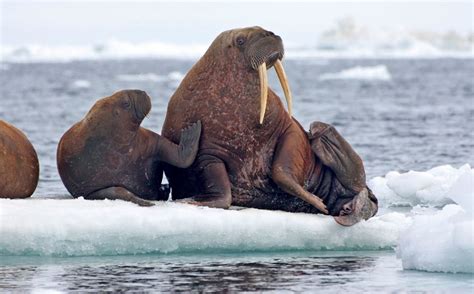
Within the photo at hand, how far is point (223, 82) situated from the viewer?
962 cm

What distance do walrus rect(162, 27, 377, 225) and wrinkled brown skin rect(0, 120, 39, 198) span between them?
3.22 ft

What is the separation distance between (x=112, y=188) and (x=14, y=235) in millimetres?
885

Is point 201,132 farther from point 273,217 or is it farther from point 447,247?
point 447,247

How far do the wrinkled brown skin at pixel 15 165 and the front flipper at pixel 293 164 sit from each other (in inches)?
67.2

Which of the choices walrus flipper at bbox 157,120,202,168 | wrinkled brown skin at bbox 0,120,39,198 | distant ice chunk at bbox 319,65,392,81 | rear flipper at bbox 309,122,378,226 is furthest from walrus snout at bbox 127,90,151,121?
distant ice chunk at bbox 319,65,392,81

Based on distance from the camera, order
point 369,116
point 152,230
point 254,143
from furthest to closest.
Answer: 1. point 369,116
2. point 254,143
3. point 152,230

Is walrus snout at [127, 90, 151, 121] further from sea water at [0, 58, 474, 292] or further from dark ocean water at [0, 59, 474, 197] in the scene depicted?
dark ocean water at [0, 59, 474, 197]

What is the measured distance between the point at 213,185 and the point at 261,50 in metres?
1.00

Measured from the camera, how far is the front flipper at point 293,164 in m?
9.31

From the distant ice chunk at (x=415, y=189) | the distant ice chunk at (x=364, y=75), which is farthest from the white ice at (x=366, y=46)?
the distant ice chunk at (x=415, y=189)

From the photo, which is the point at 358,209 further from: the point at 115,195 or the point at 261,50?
the point at 115,195

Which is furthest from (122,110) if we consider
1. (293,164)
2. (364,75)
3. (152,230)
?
(364,75)

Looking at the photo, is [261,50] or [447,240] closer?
[447,240]

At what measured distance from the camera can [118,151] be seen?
9352 millimetres
